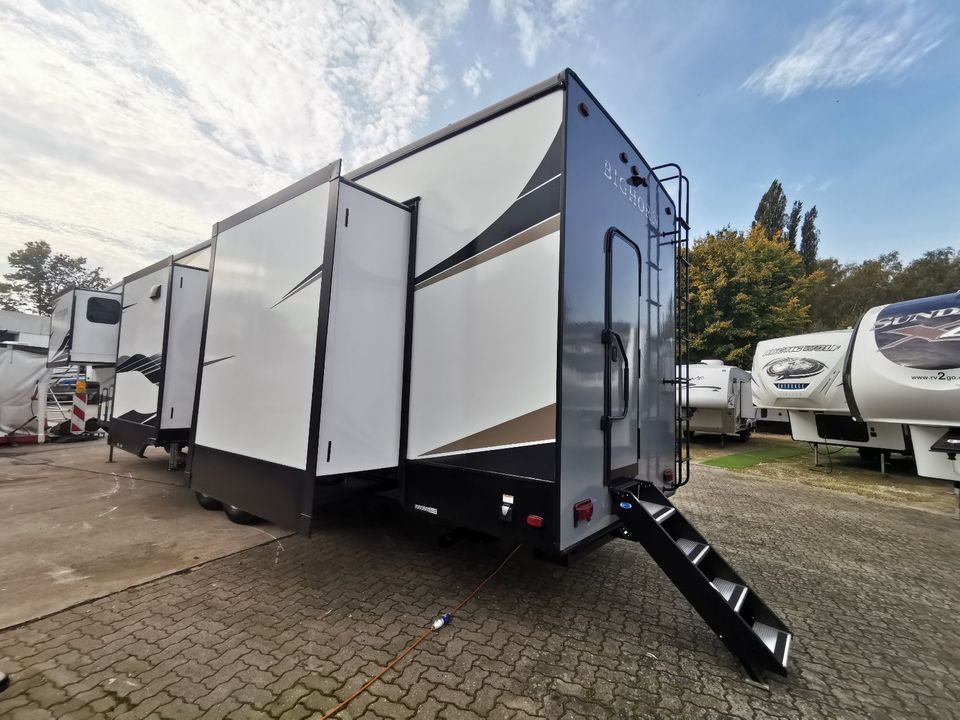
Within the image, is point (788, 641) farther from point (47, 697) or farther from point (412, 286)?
point (47, 697)

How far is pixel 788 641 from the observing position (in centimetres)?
254

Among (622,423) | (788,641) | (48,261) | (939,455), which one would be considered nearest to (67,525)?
(622,423)

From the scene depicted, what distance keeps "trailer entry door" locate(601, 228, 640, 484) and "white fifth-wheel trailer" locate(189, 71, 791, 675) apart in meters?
0.02

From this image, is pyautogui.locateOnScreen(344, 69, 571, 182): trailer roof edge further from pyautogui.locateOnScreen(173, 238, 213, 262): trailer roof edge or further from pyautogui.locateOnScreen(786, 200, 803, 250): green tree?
pyautogui.locateOnScreen(786, 200, 803, 250): green tree

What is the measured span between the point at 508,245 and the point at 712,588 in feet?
7.71

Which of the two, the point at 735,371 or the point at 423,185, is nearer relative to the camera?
the point at 423,185

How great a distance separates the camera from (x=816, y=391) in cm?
834

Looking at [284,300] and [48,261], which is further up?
[48,261]

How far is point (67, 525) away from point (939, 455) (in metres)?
10.5

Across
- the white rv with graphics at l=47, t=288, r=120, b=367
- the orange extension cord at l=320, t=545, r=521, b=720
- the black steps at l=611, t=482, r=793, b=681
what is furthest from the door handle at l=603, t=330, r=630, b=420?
the white rv with graphics at l=47, t=288, r=120, b=367

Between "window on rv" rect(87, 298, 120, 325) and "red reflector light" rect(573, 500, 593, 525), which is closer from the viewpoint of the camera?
"red reflector light" rect(573, 500, 593, 525)

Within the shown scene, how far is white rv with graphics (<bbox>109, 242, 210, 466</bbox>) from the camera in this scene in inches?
206

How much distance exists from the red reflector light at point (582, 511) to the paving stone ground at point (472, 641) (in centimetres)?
76

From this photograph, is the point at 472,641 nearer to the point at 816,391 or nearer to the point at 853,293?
the point at 816,391
